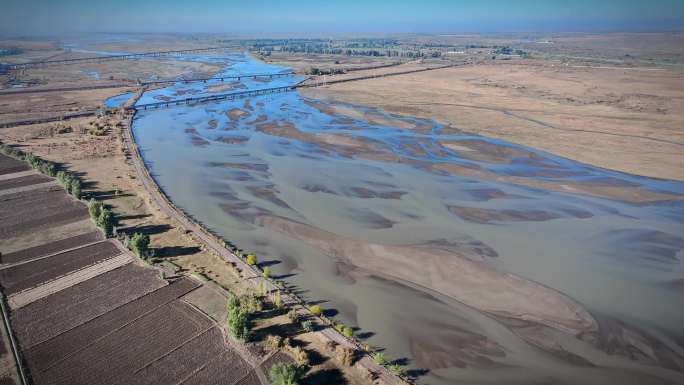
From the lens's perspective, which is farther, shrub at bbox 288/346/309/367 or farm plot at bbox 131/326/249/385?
shrub at bbox 288/346/309/367

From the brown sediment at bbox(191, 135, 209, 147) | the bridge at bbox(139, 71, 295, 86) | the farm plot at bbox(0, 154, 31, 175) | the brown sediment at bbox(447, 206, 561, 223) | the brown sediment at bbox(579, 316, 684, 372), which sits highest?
the bridge at bbox(139, 71, 295, 86)

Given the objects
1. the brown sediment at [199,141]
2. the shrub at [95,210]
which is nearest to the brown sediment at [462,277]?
the shrub at [95,210]

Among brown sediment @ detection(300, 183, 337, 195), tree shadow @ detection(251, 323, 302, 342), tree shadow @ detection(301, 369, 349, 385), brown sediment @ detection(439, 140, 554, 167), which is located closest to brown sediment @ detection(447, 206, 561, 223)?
brown sediment @ detection(300, 183, 337, 195)

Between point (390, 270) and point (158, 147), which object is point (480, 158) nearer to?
point (390, 270)

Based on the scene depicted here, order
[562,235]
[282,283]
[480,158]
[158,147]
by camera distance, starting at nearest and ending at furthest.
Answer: [282,283] → [562,235] → [480,158] → [158,147]

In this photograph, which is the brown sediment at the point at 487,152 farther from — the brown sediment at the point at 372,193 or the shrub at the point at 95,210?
the shrub at the point at 95,210

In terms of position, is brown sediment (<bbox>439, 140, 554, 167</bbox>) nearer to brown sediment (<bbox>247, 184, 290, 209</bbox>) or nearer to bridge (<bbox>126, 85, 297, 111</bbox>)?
brown sediment (<bbox>247, 184, 290, 209</bbox>)

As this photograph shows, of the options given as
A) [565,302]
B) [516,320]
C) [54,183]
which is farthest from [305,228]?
[54,183]
